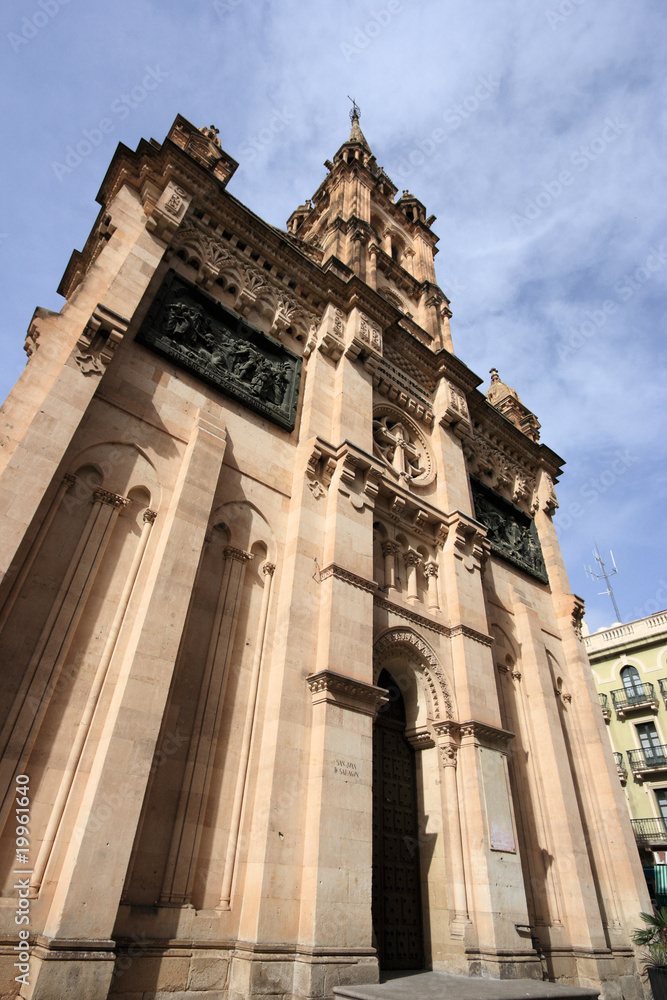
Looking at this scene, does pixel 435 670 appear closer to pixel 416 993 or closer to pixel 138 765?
pixel 416 993

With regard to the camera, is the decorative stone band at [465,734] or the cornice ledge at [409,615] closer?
the decorative stone band at [465,734]

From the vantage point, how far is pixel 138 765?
317 inches

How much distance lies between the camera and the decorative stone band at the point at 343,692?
33.9 ft

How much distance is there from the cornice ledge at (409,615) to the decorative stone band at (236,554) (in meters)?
3.22

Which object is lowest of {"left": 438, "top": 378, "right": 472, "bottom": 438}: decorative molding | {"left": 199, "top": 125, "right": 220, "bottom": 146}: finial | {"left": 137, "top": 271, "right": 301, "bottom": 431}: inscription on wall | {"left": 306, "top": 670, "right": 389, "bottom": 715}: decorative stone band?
{"left": 306, "top": 670, "right": 389, "bottom": 715}: decorative stone band

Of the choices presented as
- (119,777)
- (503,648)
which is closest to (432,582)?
(503,648)

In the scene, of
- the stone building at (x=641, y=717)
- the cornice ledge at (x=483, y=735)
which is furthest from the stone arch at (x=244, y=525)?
the stone building at (x=641, y=717)

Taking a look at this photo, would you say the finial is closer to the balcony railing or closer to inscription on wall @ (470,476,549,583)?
inscription on wall @ (470,476,549,583)

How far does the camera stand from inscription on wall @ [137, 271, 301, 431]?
12523 mm

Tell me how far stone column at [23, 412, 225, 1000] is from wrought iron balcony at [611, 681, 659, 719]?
2938cm

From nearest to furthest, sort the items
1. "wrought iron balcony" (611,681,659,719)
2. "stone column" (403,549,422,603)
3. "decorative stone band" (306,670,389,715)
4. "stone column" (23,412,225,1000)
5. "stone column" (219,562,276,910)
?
"stone column" (23,412,225,1000)
"stone column" (219,562,276,910)
"decorative stone band" (306,670,389,715)
"stone column" (403,549,422,603)
"wrought iron balcony" (611,681,659,719)

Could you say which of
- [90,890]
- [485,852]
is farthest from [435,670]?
[90,890]

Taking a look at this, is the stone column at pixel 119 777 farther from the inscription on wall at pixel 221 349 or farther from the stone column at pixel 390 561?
the stone column at pixel 390 561

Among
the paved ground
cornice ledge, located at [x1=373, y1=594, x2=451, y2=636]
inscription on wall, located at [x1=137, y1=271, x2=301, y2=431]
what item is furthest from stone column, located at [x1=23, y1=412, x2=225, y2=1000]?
cornice ledge, located at [x1=373, y1=594, x2=451, y2=636]
